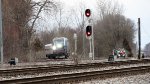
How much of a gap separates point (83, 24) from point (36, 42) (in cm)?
2843

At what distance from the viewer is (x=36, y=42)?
59375 mm

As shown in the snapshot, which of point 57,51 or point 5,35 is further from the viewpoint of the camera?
point 57,51

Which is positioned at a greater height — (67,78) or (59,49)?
(67,78)

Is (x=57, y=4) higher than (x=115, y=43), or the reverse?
(x=57, y=4)

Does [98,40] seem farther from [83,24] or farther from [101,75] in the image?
[101,75]

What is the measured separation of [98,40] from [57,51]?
2886 centimetres

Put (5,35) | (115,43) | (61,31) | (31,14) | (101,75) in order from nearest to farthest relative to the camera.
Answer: (101,75), (5,35), (31,14), (115,43), (61,31)

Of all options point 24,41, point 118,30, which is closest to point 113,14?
point 118,30

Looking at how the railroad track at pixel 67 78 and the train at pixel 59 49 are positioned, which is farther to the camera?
the train at pixel 59 49

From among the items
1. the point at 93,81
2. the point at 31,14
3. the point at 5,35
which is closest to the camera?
the point at 93,81

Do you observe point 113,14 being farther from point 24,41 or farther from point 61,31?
point 24,41

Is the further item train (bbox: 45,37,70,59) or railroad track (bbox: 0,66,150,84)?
train (bbox: 45,37,70,59)

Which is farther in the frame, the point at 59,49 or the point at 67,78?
the point at 59,49

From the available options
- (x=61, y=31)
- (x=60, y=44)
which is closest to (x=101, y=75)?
(x=60, y=44)
